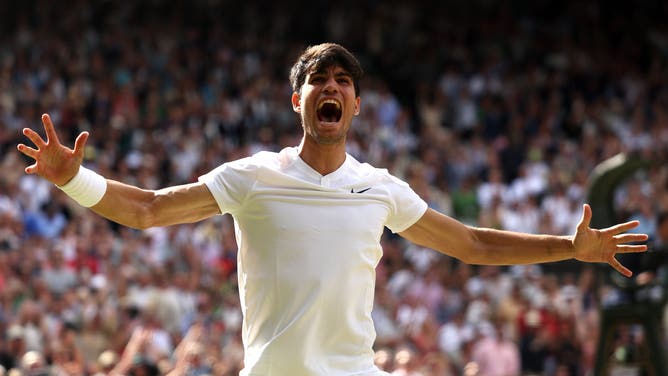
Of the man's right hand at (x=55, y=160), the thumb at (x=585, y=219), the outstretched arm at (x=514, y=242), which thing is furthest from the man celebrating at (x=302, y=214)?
the thumb at (x=585, y=219)

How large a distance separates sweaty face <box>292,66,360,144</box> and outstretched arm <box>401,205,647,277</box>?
1.76 ft

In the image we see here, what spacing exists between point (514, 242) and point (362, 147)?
12.1 m

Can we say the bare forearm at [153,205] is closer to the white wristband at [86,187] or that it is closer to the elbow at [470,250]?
the white wristband at [86,187]

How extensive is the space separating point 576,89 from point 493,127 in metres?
2.17

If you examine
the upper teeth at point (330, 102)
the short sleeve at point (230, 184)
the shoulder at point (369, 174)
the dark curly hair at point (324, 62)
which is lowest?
the short sleeve at point (230, 184)

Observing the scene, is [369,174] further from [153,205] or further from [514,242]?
[153,205]

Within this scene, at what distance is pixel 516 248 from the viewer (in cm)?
529

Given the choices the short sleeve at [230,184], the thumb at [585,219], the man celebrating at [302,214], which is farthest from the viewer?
the thumb at [585,219]

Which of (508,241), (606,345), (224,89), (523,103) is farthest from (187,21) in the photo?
(508,241)

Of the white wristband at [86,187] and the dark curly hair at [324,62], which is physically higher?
the dark curly hair at [324,62]

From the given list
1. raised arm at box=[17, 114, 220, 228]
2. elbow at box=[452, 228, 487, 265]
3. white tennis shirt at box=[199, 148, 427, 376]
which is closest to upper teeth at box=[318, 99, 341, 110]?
white tennis shirt at box=[199, 148, 427, 376]

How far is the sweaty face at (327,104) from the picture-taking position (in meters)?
4.95

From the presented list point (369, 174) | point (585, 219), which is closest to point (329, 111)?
point (369, 174)

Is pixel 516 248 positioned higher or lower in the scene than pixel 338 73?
lower
